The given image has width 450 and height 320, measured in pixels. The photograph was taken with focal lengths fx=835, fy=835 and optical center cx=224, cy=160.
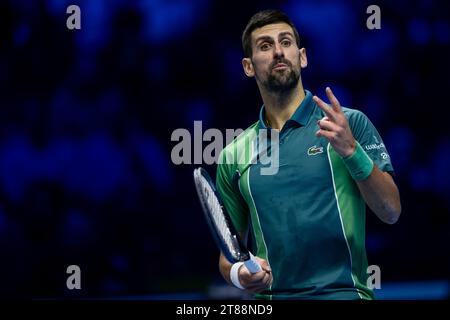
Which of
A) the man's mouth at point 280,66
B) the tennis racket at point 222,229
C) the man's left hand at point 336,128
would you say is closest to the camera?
the man's left hand at point 336,128

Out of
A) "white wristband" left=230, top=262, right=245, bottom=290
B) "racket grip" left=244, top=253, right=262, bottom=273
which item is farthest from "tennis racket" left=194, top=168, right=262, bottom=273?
"white wristband" left=230, top=262, right=245, bottom=290

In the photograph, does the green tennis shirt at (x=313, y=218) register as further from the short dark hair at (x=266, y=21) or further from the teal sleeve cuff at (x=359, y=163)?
the short dark hair at (x=266, y=21)

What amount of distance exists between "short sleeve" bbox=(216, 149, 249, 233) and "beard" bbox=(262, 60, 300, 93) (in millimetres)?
424

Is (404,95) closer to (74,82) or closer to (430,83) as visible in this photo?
(430,83)

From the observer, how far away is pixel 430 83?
5258 millimetres

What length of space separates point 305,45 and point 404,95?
2.30 ft

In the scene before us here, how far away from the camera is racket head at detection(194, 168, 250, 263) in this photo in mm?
3285

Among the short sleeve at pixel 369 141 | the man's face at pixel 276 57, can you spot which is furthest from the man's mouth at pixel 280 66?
the short sleeve at pixel 369 141

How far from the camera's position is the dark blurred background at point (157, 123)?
16.9ft

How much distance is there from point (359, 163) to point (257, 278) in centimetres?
61

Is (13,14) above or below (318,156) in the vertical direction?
above

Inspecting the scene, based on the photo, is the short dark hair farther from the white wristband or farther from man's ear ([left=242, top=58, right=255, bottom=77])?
the white wristband

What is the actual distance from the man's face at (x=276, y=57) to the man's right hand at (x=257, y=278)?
0.85 m
